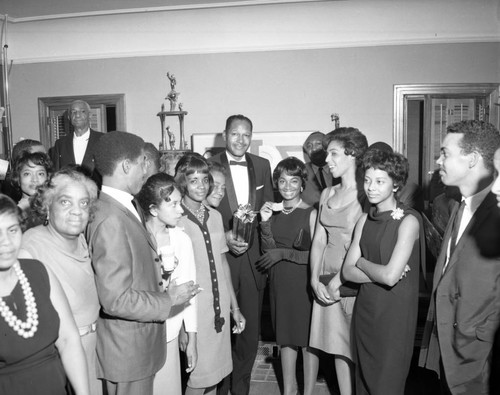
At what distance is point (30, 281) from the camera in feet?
5.90

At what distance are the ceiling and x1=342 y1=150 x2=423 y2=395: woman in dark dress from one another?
424 cm

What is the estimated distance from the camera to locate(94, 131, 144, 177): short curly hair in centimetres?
226

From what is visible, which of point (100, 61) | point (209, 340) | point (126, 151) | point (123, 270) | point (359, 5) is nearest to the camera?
point (123, 270)

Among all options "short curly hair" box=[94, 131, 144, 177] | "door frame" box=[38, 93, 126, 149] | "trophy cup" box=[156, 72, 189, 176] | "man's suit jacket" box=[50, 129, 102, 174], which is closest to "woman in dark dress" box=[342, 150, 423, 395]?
"short curly hair" box=[94, 131, 144, 177]

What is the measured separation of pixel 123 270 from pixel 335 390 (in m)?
2.34

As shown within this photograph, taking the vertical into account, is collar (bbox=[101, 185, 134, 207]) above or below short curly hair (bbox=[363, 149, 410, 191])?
below

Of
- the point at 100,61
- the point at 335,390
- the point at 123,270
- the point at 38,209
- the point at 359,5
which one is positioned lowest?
the point at 335,390

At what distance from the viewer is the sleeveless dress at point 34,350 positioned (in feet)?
5.52

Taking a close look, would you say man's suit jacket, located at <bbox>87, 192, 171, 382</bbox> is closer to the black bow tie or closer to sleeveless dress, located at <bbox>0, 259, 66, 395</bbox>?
sleeveless dress, located at <bbox>0, 259, 66, 395</bbox>

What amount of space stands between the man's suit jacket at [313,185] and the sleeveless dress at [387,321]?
148 centimetres

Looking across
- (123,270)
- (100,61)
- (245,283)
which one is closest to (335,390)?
(245,283)

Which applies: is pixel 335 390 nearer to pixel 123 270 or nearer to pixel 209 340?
pixel 209 340

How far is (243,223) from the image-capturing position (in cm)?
342

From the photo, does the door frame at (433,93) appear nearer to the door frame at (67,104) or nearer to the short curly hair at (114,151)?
the door frame at (67,104)
